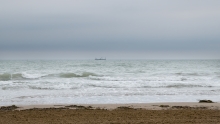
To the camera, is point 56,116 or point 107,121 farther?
point 56,116

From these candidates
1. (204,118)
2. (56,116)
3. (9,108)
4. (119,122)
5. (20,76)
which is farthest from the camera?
(20,76)

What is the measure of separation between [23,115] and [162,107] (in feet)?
17.5

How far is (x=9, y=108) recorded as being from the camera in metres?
10.9

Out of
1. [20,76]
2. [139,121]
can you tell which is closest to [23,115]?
[139,121]

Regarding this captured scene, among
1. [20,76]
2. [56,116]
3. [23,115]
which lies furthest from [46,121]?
[20,76]

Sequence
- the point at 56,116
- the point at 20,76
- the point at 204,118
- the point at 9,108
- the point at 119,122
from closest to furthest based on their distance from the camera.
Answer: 1. the point at 119,122
2. the point at 204,118
3. the point at 56,116
4. the point at 9,108
5. the point at 20,76

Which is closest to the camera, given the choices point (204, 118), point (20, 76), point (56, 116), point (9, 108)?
point (204, 118)

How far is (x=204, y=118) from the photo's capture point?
8.38 meters

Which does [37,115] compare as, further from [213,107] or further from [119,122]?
[213,107]

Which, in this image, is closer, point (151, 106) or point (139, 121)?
point (139, 121)

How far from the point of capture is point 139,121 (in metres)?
7.96

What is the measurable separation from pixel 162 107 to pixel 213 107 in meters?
2.02

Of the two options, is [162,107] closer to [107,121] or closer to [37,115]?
[107,121]

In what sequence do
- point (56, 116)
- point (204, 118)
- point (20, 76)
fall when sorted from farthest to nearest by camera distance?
point (20, 76) < point (56, 116) < point (204, 118)
